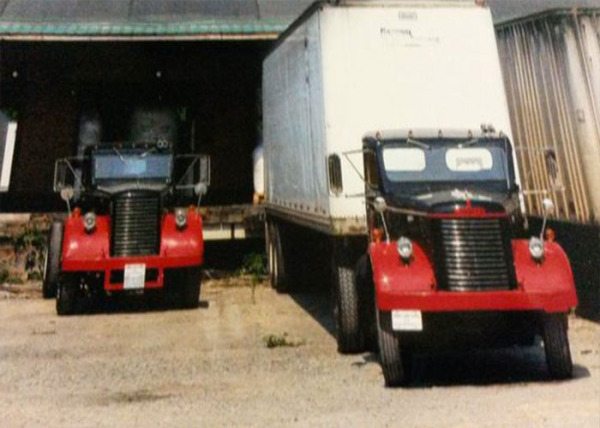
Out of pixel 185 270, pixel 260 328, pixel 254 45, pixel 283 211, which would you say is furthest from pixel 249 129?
pixel 260 328

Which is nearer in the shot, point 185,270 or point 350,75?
point 350,75

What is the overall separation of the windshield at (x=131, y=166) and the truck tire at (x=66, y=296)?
1.98 meters

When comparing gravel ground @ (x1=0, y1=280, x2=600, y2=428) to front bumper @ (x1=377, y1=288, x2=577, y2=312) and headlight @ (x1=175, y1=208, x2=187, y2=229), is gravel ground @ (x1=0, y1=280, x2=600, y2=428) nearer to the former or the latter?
front bumper @ (x1=377, y1=288, x2=577, y2=312)

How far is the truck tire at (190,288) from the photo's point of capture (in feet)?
33.7

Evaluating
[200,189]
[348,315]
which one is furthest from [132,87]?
[348,315]

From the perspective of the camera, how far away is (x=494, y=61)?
26.8 ft

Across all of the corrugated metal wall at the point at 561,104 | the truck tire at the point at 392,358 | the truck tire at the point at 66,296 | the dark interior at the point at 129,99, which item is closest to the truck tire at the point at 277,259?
the truck tire at the point at 66,296

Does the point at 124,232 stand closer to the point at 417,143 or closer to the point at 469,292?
the point at 417,143

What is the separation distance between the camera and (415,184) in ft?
22.2

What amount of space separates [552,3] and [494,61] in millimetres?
11248

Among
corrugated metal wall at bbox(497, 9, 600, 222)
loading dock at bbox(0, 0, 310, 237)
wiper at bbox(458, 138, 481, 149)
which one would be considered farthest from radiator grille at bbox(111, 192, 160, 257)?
loading dock at bbox(0, 0, 310, 237)

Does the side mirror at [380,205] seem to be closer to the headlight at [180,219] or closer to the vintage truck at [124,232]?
the vintage truck at [124,232]

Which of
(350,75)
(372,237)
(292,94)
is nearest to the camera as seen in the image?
(372,237)

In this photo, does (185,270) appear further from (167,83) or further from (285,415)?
(167,83)
